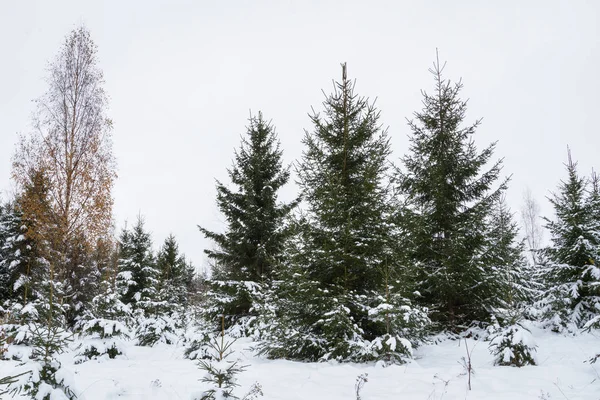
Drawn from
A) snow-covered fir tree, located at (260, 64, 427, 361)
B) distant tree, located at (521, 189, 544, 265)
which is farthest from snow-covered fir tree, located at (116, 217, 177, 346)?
distant tree, located at (521, 189, 544, 265)

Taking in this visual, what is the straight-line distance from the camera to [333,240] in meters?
8.02

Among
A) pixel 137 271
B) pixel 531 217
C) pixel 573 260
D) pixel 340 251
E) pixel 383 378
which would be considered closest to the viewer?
pixel 383 378

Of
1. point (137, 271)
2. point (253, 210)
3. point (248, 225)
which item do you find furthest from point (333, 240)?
point (137, 271)

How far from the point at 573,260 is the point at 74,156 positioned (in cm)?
1913

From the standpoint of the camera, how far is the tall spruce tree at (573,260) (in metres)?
8.48

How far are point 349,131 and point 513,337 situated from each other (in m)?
6.16

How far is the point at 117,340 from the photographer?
26.5ft

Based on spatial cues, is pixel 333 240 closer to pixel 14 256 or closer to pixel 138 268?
pixel 138 268

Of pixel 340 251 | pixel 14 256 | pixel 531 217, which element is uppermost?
pixel 531 217

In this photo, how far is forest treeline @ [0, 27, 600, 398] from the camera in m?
7.62

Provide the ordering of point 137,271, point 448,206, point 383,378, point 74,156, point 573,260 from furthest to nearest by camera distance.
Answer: point 137,271
point 74,156
point 448,206
point 573,260
point 383,378

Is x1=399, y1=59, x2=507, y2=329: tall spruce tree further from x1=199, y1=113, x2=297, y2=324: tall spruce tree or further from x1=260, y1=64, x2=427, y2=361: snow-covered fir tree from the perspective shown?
x1=199, y1=113, x2=297, y2=324: tall spruce tree

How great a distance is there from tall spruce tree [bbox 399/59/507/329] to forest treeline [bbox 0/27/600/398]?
0.05 m

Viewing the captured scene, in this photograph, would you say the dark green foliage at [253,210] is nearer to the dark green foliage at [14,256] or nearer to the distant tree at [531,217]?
the dark green foliage at [14,256]
